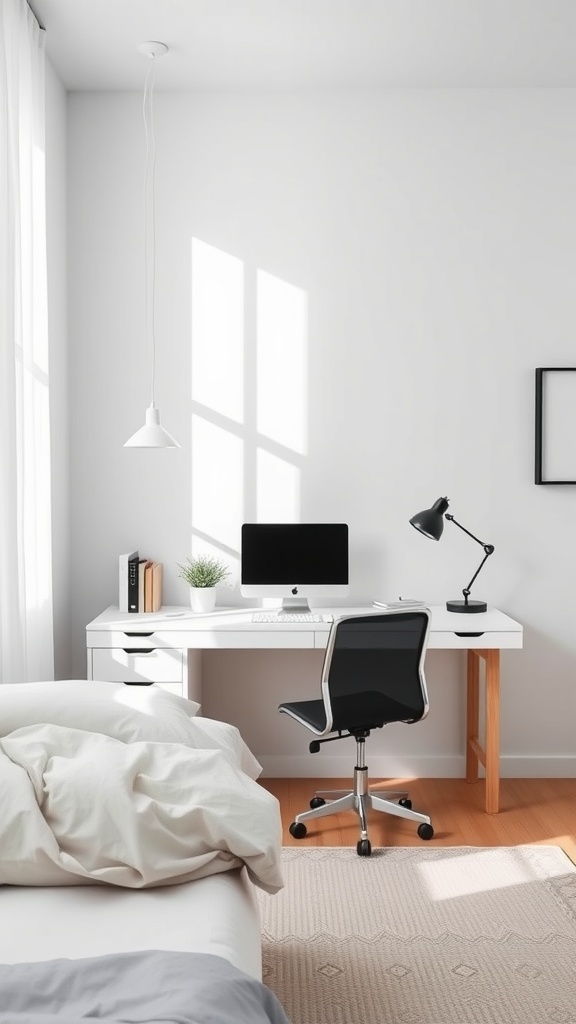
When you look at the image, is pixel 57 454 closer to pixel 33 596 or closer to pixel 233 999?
pixel 33 596

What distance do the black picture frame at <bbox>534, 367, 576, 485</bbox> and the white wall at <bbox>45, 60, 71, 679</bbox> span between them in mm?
2020

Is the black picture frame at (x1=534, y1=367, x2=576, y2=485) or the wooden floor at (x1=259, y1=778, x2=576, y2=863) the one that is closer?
the wooden floor at (x1=259, y1=778, x2=576, y2=863)

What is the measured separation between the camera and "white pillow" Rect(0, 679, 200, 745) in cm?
209

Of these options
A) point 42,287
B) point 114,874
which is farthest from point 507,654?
point 114,874

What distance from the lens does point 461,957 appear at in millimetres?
2514

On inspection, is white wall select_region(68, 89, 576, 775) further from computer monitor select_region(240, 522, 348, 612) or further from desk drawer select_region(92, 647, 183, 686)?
desk drawer select_region(92, 647, 183, 686)

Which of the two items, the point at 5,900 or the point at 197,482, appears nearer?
the point at 5,900

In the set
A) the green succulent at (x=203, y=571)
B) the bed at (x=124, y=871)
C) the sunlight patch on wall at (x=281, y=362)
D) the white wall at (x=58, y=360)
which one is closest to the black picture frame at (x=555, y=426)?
the sunlight patch on wall at (x=281, y=362)

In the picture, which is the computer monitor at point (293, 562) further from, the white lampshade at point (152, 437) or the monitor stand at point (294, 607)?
the white lampshade at point (152, 437)

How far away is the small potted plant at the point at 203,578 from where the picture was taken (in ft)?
12.7

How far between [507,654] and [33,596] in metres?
2.04

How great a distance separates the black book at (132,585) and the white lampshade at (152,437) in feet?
1.74

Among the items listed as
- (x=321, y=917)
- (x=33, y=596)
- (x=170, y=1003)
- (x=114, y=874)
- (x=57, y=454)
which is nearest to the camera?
(x=170, y=1003)

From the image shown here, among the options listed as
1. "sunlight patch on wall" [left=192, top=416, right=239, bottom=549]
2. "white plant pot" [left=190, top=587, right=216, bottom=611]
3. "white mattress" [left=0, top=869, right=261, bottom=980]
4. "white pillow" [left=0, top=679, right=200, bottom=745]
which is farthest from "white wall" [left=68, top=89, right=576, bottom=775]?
"white mattress" [left=0, top=869, right=261, bottom=980]
